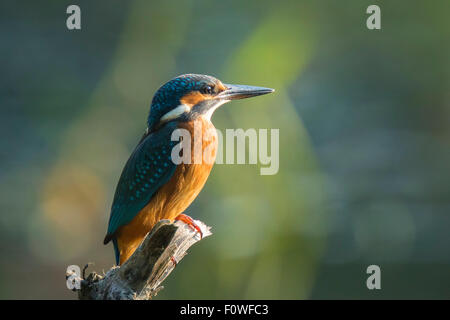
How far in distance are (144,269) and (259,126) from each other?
1815 mm

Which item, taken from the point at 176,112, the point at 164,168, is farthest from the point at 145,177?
the point at 176,112

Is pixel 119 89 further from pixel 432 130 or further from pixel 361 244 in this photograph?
pixel 432 130

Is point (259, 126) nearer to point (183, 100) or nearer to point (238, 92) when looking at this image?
point (238, 92)

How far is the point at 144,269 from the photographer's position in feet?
6.25

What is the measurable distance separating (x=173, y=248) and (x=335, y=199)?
364 centimetres

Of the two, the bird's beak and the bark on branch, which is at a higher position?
the bird's beak

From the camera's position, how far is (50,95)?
500 cm

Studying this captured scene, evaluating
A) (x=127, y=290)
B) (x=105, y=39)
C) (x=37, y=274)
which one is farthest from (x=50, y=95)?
(x=127, y=290)

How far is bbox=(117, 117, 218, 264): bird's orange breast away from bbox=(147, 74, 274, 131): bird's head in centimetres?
6

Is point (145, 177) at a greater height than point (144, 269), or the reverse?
point (145, 177)

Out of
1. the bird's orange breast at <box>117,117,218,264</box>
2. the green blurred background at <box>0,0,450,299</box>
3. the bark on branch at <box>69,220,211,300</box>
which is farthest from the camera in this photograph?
the green blurred background at <box>0,0,450,299</box>

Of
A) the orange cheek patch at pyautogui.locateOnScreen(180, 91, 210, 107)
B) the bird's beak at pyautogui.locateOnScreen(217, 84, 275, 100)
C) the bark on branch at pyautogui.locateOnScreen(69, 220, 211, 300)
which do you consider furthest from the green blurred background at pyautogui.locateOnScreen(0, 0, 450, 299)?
the bark on branch at pyautogui.locateOnScreen(69, 220, 211, 300)

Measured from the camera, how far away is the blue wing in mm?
2184

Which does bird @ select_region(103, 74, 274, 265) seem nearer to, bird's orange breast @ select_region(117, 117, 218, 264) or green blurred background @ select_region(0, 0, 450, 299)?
bird's orange breast @ select_region(117, 117, 218, 264)
